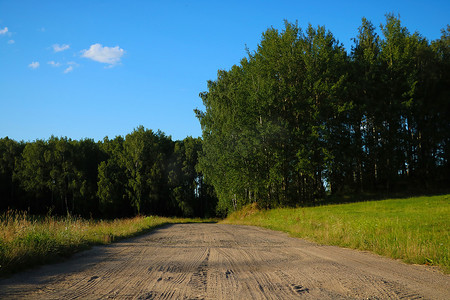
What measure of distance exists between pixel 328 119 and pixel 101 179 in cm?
3964

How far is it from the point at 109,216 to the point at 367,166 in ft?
144

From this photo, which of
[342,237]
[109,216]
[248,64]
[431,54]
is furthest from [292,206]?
[109,216]

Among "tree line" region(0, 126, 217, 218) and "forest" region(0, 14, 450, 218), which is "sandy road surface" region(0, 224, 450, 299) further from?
"tree line" region(0, 126, 217, 218)

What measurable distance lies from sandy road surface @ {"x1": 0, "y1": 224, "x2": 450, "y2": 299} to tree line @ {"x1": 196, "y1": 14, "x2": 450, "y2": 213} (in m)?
22.6

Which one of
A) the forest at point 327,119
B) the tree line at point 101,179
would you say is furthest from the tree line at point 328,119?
the tree line at point 101,179

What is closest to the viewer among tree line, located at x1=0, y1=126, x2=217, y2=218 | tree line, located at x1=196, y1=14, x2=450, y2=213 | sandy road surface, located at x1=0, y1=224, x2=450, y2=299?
sandy road surface, located at x1=0, y1=224, x2=450, y2=299

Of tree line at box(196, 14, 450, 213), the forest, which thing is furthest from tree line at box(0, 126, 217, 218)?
tree line at box(196, 14, 450, 213)

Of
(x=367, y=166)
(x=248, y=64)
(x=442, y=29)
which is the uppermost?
(x=442, y=29)

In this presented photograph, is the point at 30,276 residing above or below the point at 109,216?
above

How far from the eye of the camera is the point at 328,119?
105 feet

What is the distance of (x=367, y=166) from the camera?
117ft

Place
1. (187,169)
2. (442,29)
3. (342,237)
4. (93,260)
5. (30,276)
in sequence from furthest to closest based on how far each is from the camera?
(187,169), (442,29), (342,237), (93,260), (30,276)

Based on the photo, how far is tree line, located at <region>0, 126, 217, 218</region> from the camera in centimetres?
5297

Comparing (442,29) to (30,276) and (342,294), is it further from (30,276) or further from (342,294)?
(30,276)
